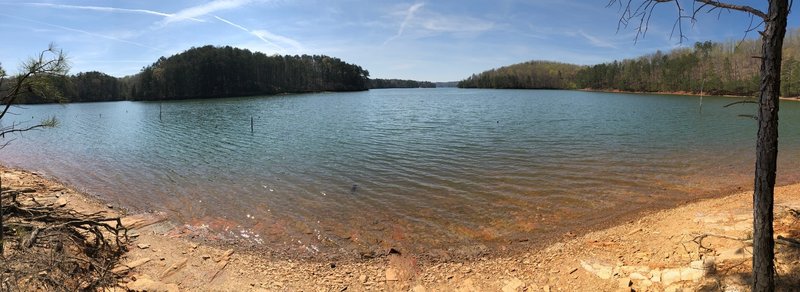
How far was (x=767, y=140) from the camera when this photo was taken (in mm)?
3627

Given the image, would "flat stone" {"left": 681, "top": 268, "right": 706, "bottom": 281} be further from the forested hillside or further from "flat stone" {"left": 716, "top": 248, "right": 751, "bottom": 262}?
the forested hillside

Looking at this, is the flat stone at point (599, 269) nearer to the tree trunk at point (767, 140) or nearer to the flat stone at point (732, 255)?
the flat stone at point (732, 255)

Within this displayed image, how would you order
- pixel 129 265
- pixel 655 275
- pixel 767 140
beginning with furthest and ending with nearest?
pixel 129 265, pixel 655 275, pixel 767 140

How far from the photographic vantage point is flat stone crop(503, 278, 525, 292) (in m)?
6.47

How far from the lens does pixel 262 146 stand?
78.0 feet

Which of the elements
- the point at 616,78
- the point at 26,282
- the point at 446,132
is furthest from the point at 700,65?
the point at 26,282

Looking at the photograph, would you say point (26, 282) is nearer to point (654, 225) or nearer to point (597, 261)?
point (597, 261)

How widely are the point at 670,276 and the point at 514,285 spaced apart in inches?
90.4

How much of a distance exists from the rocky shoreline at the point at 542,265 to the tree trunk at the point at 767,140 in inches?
40.7

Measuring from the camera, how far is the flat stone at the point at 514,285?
255 inches

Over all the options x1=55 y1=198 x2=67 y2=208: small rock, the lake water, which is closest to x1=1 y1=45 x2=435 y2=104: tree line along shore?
the lake water

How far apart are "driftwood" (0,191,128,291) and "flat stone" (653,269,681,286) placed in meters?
8.36

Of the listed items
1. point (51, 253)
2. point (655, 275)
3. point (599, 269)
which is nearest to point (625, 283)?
point (655, 275)

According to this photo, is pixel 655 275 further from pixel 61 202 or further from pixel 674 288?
pixel 61 202
